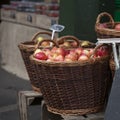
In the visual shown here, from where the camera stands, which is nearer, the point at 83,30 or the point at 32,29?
the point at 83,30

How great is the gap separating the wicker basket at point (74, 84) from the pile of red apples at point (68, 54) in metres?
0.07

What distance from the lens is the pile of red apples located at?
11.2ft

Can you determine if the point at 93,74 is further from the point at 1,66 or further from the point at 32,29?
the point at 1,66

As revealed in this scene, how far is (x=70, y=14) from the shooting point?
18.1 ft

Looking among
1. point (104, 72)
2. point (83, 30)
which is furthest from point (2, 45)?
point (104, 72)

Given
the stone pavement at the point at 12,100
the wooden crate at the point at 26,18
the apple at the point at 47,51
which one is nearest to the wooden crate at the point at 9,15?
the wooden crate at the point at 26,18

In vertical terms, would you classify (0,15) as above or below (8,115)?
above

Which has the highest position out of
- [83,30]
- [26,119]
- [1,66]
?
[83,30]

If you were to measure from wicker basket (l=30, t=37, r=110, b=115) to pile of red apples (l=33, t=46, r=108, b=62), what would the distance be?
68 mm

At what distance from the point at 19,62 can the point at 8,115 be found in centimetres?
236

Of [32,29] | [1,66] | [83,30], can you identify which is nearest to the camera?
[83,30]

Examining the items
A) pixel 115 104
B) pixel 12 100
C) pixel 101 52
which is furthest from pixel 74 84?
pixel 12 100

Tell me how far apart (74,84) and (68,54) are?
1.05 ft

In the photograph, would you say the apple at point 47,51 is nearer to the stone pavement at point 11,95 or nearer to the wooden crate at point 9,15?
the stone pavement at point 11,95
